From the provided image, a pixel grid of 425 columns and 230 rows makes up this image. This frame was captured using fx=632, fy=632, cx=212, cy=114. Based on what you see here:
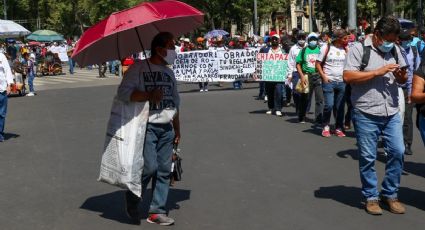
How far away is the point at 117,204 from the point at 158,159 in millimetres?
1143

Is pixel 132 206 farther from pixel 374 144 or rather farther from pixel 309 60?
pixel 309 60

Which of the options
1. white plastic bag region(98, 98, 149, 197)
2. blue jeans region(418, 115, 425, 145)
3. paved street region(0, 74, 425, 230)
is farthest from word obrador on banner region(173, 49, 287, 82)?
white plastic bag region(98, 98, 149, 197)

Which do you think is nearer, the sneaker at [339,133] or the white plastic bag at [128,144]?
the white plastic bag at [128,144]

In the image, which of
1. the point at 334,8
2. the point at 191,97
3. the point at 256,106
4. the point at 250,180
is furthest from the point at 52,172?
the point at 334,8

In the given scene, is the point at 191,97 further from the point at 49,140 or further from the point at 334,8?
the point at 334,8

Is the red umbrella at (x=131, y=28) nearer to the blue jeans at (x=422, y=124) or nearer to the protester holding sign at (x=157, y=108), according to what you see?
the protester holding sign at (x=157, y=108)

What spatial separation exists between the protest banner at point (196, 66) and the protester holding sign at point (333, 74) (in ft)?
33.4

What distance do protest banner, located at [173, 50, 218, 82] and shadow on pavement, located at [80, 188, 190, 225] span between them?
44.5ft

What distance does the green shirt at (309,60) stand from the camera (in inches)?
441

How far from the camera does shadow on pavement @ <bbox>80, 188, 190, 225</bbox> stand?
6.08 metres

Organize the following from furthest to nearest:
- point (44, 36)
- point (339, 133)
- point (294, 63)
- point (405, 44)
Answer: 1. point (44, 36)
2. point (294, 63)
3. point (339, 133)
4. point (405, 44)

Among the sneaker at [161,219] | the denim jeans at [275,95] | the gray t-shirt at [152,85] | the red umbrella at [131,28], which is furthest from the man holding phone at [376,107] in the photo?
the denim jeans at [275,95]

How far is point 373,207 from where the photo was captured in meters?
5.83

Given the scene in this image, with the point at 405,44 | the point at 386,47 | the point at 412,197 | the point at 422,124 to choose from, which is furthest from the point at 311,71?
the point at 386,47
